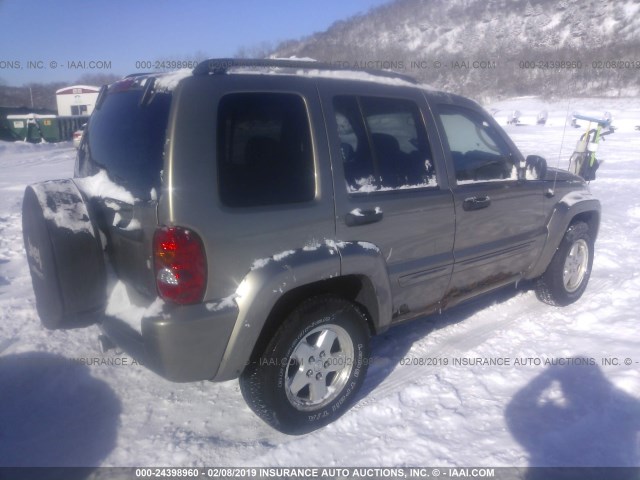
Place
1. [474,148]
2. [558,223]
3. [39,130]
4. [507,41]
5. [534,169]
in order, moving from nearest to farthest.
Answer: [474,148] → [534,169] → [558,223] → [39,130] → [507,41]

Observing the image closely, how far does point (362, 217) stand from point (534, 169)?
1918 mm

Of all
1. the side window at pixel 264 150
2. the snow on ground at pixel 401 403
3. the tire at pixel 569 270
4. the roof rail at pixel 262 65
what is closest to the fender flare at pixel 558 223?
the tire at pixel 569 270

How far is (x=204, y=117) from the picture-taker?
7.40 feet

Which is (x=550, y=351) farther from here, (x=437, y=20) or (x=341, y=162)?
(x=437, y=20)

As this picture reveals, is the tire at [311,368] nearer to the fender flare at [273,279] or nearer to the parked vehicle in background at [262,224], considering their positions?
the parked vehicle in background at [262,224]

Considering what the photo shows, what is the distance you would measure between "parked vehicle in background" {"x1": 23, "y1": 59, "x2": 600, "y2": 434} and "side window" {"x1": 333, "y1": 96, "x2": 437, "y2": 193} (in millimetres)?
11

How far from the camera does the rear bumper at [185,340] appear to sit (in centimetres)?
220

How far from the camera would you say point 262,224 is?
7.75ft

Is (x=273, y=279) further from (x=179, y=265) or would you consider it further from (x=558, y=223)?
(x=558, y=223)

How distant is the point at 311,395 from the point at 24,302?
2.85m

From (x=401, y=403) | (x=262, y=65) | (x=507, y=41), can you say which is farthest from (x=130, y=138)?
(x=507, y=41)

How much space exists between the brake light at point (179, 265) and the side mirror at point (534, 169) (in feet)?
9.01

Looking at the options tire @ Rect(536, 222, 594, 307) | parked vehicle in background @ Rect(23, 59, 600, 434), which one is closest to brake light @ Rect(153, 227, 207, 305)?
parked vehicle in background @ Rect(23, 59, 600, 434)

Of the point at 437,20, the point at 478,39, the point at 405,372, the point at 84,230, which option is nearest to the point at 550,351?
the point at 405,372
